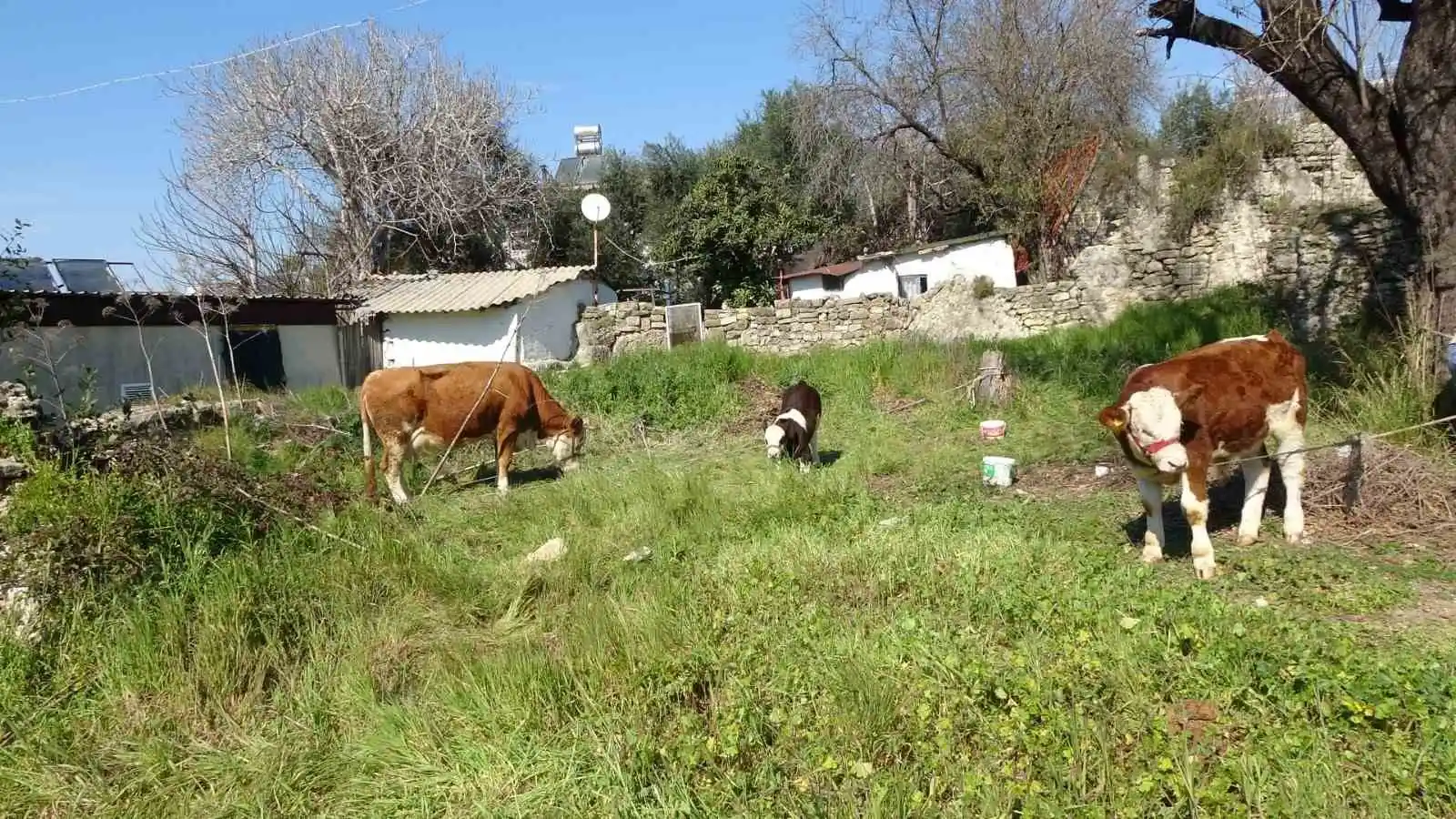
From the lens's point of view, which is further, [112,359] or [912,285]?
[912,285]

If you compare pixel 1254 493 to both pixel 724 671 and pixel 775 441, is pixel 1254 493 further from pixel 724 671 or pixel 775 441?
pixel 775 441

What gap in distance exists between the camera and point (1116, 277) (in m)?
20.0

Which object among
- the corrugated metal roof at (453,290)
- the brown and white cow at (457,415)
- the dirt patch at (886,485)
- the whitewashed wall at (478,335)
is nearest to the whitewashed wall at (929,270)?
the whitewashed wall at (478,335)

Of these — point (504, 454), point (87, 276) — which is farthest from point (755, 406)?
point (87, 276)

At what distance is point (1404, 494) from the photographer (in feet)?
21.1

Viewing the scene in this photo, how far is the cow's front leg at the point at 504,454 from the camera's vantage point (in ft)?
32.1

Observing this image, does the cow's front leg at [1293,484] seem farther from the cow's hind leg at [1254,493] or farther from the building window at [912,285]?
the building window at [912,285]

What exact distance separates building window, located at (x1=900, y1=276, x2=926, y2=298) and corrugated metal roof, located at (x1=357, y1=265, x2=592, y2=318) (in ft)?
30.2

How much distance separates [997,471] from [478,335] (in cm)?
1431

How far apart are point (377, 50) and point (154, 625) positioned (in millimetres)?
24730

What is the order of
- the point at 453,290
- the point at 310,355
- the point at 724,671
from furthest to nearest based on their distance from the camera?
the point at 453,290 → the point at 310,355 → the point at 724,671

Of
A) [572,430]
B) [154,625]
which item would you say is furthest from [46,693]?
[572,430]

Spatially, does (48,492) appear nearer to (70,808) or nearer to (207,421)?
(70,808)

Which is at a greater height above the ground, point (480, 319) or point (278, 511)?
point (480, 319)
